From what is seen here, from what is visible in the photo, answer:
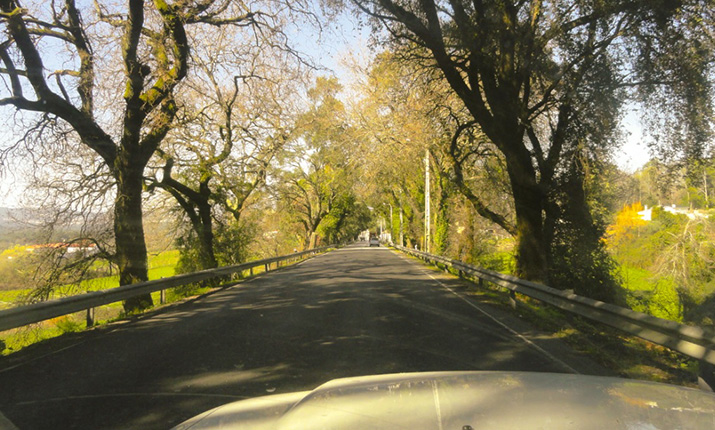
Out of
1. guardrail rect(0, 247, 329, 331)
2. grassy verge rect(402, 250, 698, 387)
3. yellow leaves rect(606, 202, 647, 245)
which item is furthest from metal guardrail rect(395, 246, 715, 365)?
yellow leaves rect(606, 202, 647, 245)

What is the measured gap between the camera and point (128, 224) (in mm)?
14281

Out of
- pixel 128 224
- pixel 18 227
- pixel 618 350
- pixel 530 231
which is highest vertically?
pixel 18 227

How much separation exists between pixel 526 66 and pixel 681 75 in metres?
3.53

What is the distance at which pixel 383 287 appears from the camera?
50.7 ft

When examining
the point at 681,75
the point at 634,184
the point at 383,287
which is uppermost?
the point at 681,75

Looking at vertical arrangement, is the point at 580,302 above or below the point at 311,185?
below

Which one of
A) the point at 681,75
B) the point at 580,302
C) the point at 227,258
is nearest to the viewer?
the point at 580,302

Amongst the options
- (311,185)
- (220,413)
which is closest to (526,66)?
(220,413)

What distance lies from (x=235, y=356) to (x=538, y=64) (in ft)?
35.9

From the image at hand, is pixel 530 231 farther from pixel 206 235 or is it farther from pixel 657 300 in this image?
pixel 206 235

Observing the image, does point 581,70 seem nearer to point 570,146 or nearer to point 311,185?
point 570,146

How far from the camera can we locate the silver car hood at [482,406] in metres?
2.44

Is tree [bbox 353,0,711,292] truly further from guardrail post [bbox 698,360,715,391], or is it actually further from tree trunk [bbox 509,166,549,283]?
guardrail post [bbox 698,360,715,391]

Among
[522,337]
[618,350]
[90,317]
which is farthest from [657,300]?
[90,317]
